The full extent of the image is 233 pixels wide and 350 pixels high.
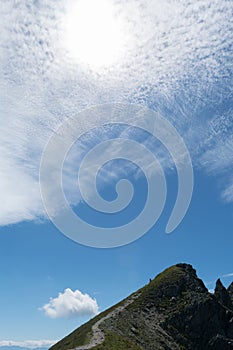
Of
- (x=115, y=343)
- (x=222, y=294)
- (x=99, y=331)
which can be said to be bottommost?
(x=115, y=343)

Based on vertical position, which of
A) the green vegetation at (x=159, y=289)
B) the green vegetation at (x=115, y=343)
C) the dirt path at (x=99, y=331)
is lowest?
the green vegetation at (x=115, y=343)

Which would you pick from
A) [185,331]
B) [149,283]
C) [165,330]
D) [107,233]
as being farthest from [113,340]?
[149,283]

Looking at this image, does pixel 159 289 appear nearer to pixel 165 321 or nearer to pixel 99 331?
pixel 165 321

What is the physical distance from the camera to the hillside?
10094 centimetres

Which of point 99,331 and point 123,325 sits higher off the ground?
point 123,325

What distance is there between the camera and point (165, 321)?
12012 centimetres

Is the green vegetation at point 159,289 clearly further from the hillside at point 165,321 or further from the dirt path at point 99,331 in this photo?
the dirt path at point 99,331

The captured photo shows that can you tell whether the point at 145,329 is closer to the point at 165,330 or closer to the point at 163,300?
the point at 165,330

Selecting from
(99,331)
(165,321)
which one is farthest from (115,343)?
(165,321)

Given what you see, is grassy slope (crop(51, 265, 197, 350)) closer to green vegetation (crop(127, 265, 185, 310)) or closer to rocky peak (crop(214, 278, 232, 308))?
green vegetation (crop(127, 265, 185, 310))

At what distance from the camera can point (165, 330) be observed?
382ft

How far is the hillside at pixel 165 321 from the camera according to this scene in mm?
100938

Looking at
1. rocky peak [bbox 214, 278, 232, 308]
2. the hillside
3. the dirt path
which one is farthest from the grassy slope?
rocky peak [bbox 214, 278, 232, 308]

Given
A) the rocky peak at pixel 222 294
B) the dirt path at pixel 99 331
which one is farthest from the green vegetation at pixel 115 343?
the rocky peak at pixel 222 294
